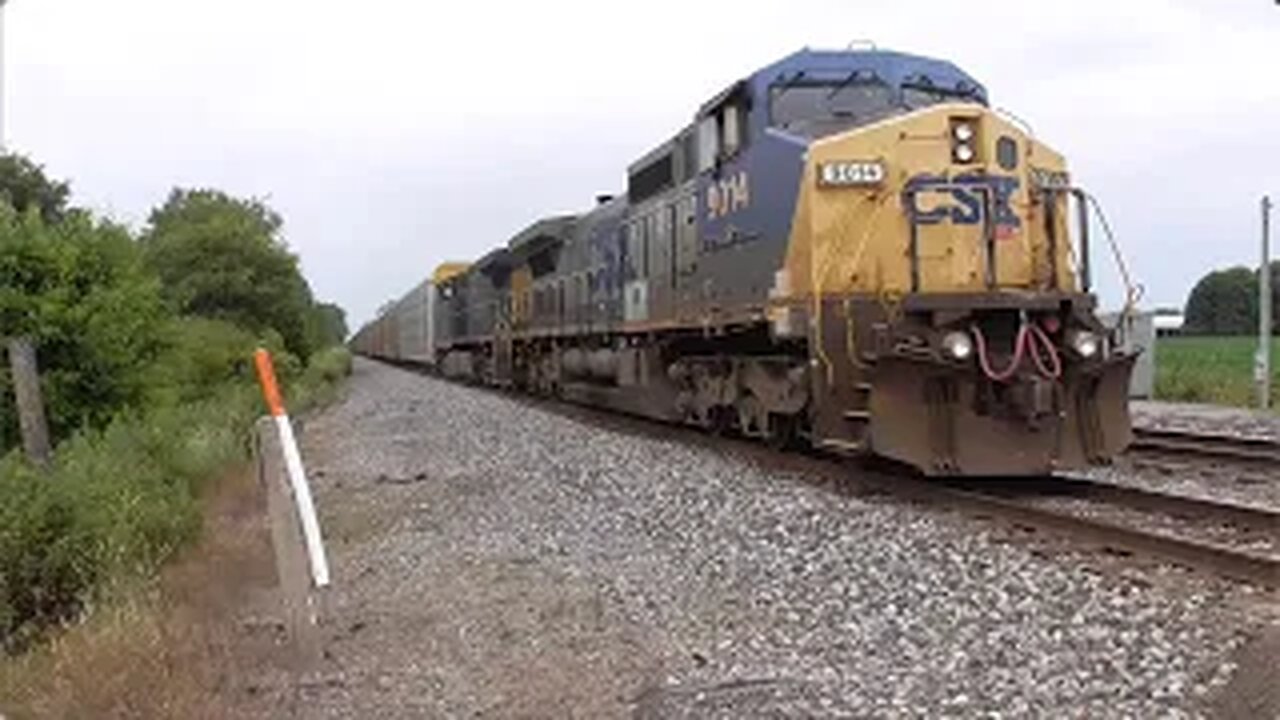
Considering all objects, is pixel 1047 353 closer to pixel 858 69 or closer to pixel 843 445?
pixel 843 445

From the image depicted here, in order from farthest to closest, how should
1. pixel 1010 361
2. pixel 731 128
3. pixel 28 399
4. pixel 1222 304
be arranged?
pixel 1222 304, pixel 731 128, pixel 28 399, pixel 1010 361

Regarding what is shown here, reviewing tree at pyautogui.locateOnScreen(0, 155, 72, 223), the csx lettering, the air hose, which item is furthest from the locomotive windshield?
tree at pyautogui.locateOnScreen(0, 155, 72, 223)

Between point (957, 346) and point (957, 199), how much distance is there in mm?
1559

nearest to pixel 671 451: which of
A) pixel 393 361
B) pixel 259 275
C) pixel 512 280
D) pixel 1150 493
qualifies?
pixel 1150 493

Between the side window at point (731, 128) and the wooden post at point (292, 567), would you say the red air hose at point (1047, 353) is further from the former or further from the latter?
the wooden post at point (292, 567)

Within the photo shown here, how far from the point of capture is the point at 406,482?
41.9ft

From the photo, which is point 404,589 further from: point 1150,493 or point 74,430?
point 74,430

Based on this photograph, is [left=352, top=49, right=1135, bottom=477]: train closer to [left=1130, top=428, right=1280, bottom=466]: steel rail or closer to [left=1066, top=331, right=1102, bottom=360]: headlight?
[left=1066, top=331, right=1102, bottom=360]: headlight

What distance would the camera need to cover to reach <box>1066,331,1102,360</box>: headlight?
Result: 31.2 ft

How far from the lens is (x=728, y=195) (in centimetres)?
1271

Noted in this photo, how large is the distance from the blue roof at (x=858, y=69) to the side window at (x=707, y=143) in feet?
3.01

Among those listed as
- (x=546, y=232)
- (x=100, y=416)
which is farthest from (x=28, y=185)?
(x=100, y=416)

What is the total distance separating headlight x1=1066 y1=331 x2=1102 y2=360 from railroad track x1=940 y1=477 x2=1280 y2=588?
0.99 metres

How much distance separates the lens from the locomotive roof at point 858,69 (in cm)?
1188
